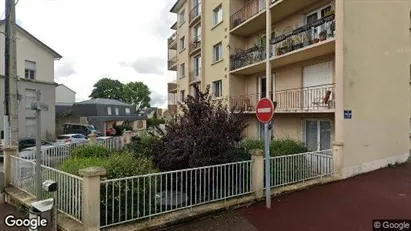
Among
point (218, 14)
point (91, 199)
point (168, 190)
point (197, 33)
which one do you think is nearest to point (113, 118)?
point (197, 33)

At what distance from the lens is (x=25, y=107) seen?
78.1 feet

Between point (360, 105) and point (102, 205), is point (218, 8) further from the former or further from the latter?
point (102, 205)

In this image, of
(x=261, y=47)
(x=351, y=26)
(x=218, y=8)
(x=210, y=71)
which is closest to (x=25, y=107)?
(x=210, y=71)

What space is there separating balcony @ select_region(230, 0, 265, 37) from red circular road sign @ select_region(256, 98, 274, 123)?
349 inches

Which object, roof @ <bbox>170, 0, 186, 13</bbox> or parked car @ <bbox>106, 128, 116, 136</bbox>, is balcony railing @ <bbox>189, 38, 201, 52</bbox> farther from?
parked car @ <bbox>106, 128, 116, 136</bbox>

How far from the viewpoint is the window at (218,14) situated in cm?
1823

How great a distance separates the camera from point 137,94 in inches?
2682

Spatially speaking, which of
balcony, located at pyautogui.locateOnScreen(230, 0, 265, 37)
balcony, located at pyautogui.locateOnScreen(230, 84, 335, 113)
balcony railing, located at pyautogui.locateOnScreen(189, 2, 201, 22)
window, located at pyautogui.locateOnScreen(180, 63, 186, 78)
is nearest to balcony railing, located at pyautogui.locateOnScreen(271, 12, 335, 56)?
balcony, located at pyautogui.locateOnScreen(230, 84, 335, 113)

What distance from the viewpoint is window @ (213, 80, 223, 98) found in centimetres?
1815

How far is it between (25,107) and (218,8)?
59.0 feet

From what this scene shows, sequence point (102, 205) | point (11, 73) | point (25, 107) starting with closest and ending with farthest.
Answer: point (102, 205) < point (11, 73) < point (25, 107)

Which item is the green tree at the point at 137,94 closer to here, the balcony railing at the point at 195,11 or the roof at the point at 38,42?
the roof at the point at 38,42

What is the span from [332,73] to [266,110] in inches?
238

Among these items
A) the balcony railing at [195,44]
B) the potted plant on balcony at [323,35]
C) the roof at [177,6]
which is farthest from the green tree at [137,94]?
the potted plant on balcony at [323,35]
